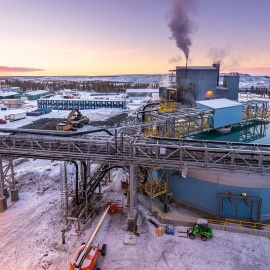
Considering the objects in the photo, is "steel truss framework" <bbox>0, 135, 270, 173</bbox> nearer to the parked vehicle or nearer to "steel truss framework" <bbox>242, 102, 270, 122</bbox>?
"steel truss framework" <bbox>242, 102, 270, 122</bbox>

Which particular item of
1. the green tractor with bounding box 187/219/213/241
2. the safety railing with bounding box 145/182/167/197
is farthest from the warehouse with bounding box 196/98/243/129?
the green tractor with bounding box 187/219/213/241

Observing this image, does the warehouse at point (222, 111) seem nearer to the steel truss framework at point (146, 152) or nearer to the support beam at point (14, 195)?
the steel truss framework at point (146, 152)

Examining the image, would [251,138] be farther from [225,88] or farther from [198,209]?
[225,88]

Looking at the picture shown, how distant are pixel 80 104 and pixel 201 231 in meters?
62.3

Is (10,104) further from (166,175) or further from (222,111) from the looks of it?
(166,175)

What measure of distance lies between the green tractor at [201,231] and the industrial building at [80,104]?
189 ft

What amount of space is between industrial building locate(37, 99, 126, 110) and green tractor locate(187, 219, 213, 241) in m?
57.6

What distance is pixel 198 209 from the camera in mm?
19281

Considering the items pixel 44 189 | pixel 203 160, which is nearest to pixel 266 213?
pixel 203 160

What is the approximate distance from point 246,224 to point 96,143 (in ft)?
41.2

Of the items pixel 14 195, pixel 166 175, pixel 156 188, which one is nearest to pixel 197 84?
pixel 166 175

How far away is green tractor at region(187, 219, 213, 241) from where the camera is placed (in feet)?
53.6

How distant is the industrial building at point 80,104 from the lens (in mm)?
72625

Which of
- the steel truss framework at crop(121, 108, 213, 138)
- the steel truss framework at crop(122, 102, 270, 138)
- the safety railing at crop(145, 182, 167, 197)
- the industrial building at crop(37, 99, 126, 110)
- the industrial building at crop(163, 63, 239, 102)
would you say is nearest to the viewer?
the safety railing at crop(145, 182, 167, 197)
